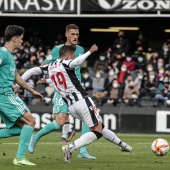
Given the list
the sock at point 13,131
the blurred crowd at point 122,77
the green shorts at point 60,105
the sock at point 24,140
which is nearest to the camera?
the sock at point 24,140

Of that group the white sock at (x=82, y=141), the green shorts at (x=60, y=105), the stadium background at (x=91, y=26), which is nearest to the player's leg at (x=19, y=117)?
the white sock at (x=82, y=141)

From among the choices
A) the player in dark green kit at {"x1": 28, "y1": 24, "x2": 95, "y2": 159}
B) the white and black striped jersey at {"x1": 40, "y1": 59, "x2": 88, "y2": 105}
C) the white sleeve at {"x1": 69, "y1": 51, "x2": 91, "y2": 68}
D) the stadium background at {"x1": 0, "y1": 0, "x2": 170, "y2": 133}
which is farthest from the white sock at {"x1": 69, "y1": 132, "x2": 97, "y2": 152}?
the stadium background at {"x1": 0, "y1": 0, "x2": 170, "y2": 133}

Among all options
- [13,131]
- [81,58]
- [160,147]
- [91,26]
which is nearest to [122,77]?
[91,26]

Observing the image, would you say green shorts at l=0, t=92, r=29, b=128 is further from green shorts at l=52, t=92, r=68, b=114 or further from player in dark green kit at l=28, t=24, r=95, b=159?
green shorts at l=52, t=92, r=68, b=114

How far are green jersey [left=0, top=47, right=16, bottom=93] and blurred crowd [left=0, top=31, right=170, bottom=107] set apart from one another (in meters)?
12.1

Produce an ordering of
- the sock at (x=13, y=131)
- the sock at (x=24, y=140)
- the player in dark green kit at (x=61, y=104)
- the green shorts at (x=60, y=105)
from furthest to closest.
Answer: the green shorts at (x=60, y=105) → the player in dark green kit at (x=61, y=104) → the sock at (x=13, y=131) → the sock at (x=24, y=140)

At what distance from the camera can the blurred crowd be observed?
76.6 ft

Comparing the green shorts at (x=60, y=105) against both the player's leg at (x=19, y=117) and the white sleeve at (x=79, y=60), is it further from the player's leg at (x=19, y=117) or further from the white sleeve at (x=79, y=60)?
the player's leg at (x=19, y=117)

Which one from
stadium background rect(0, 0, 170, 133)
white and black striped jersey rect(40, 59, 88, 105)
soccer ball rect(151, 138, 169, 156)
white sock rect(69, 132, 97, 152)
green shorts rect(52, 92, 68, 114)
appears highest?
stadium background rect(0, 0, 170, 133)

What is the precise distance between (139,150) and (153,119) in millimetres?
7960

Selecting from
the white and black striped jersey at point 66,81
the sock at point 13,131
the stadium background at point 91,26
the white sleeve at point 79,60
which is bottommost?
the sock at point 13,131

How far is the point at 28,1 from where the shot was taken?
1049 inches

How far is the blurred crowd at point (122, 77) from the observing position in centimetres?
2336

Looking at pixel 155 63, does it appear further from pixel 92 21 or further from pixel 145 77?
pixel 92 21
